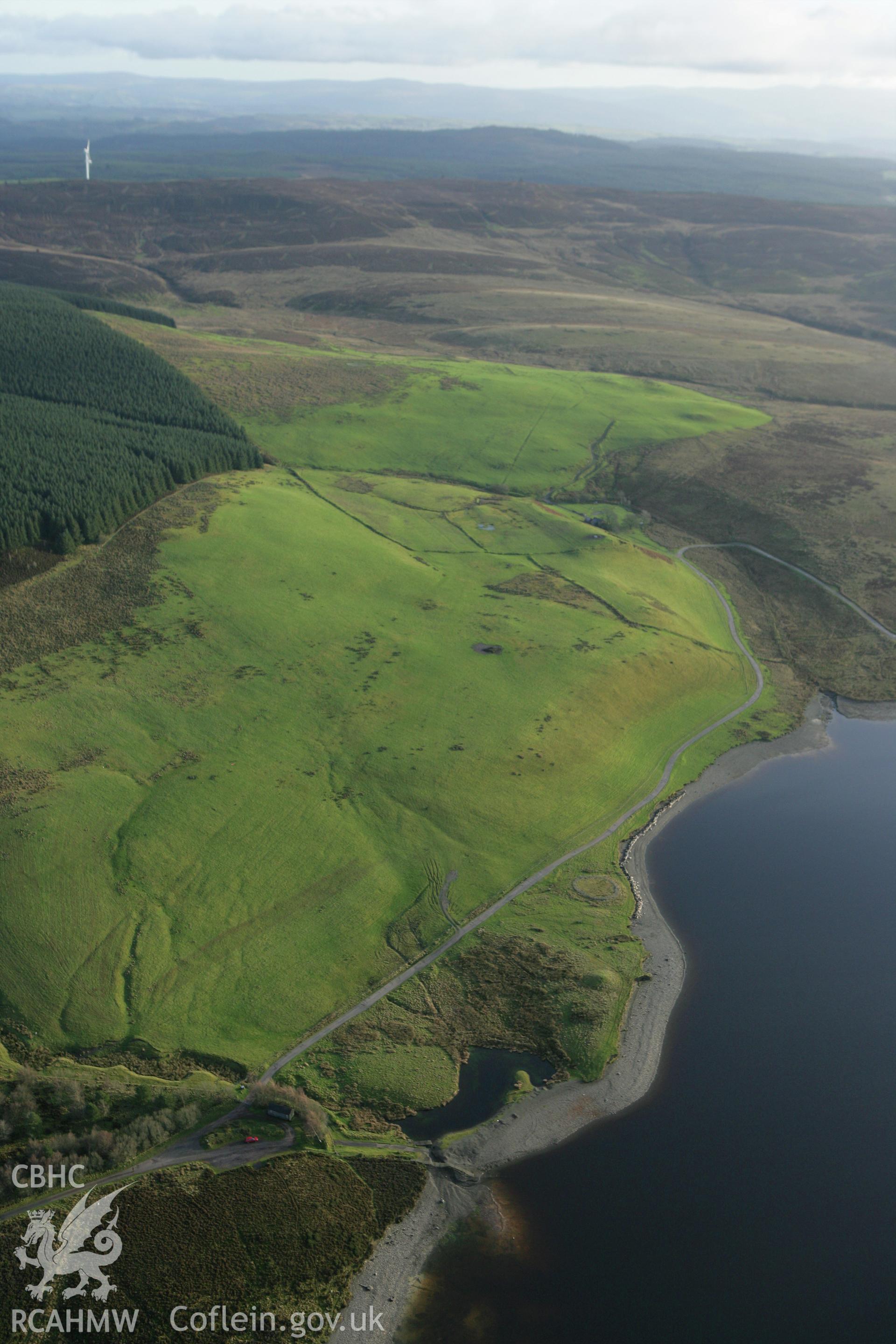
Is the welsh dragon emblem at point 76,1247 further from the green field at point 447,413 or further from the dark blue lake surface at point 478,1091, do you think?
the green field at point 447,413

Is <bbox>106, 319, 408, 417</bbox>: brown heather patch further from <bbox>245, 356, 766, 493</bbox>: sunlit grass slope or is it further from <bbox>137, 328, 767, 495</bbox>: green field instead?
<bbox>245, 356, 766, 493</bbox>: sunlit grass slope

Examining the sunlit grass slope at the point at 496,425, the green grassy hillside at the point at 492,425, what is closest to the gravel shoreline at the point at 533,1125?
the green grassy hillside at the point at 492,425

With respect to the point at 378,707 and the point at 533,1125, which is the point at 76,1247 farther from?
the point at 378,707

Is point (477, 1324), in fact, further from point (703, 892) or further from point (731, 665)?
point (731, 665)

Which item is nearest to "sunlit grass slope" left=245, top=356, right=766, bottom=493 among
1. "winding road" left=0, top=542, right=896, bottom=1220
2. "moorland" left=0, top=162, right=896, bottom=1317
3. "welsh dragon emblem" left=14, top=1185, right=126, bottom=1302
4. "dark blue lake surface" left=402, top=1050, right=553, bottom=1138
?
"moorland" left=0, top=162, right=896, bottom=1317

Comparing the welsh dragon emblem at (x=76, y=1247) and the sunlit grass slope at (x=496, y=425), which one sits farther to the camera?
the sunlit grass slope at (x=496, y=425)

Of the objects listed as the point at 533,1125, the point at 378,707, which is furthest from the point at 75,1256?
the point at 378,707
